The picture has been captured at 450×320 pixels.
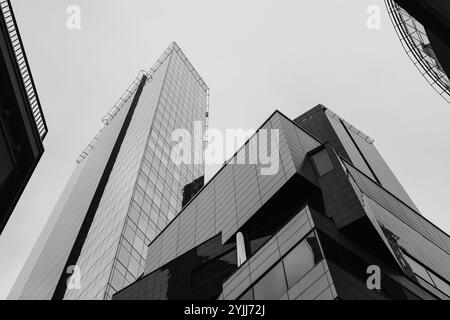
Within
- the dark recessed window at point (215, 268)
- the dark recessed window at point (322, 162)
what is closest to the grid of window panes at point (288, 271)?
the dark recessed window at point (215, 268)

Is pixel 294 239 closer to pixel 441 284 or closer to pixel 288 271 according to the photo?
pixel 288 271

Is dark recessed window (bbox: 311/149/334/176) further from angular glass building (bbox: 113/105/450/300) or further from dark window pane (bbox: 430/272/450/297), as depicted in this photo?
dark window pane (bbox: 430/272/450/297)

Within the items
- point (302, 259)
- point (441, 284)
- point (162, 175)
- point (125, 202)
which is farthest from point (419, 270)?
point (162, 175)

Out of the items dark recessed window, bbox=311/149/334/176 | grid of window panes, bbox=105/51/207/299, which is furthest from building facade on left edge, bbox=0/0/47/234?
grid of window panes, bbox=105/51/207/299

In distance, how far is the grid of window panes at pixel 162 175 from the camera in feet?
196

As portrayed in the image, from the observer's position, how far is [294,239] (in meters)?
26.3

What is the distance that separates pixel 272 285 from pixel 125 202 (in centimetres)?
4560

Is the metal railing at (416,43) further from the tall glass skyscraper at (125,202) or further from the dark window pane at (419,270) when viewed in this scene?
the tall glass skyscraper at (125,202)

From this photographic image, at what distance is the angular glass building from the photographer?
81.1 feet

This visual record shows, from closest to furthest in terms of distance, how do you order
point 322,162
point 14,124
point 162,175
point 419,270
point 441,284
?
point 14,124
point 419,270
point 322,162
point 441,284
point 162,175

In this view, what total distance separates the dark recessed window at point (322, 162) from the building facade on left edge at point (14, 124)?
64.2 feet

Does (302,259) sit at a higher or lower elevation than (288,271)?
higher

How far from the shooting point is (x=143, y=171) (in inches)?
2958
